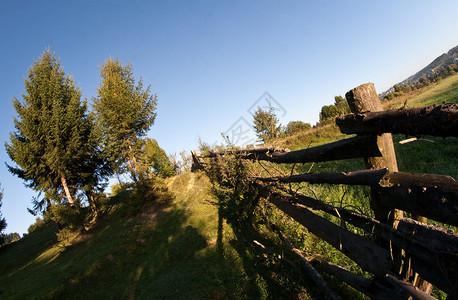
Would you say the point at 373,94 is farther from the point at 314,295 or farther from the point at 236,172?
the point at 236,172

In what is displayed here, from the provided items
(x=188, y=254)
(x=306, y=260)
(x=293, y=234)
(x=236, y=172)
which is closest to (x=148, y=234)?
(x=188, y=254)

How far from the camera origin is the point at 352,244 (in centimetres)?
219

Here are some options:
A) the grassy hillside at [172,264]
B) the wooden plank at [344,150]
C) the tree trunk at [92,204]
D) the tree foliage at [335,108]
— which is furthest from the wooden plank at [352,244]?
the tree foliage at [335,108]

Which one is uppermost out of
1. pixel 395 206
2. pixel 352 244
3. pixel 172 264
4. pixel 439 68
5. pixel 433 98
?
pixel 439 68

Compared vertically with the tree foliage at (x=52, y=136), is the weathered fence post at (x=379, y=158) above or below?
below

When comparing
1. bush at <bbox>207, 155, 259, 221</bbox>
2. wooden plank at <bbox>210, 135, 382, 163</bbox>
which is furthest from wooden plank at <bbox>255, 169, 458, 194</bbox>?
bush at <bbox>207, 155, 259, 221</bbox>

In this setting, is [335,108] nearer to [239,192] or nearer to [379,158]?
[239,192]

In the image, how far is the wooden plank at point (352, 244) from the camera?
1.87 meters

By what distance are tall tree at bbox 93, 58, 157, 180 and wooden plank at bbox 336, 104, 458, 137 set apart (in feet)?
54.1

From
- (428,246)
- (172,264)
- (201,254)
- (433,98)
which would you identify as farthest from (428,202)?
(433,98)

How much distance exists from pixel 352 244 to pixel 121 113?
1874 cm

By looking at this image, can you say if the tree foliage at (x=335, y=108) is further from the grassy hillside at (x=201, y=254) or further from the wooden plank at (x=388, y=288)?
the wooden plank at (x=388, y=288)

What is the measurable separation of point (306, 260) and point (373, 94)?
252 centimetres

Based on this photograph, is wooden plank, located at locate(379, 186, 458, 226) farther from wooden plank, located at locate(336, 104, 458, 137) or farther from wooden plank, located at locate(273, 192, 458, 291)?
wooden plank, located at locate(336, 104, 458, 137)
